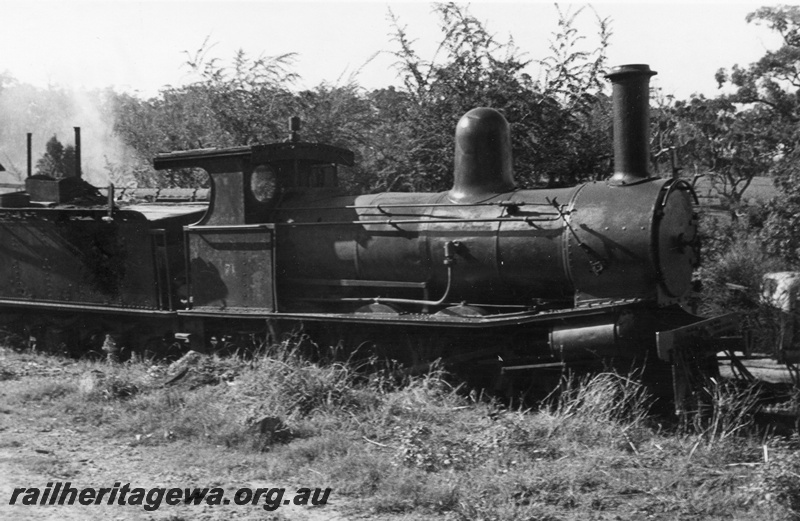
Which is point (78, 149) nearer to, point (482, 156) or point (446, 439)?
point (482, 156)

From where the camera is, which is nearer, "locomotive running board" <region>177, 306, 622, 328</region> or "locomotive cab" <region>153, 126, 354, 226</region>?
"locomotive running board" <region>177, 306, 622, 328</region>

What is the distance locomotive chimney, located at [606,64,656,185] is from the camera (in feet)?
24.1

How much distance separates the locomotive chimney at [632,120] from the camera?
7.33 metres

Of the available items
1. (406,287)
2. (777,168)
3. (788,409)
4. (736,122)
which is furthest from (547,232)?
(736,122)

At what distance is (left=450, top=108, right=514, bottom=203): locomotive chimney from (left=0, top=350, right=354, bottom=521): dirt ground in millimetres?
3444

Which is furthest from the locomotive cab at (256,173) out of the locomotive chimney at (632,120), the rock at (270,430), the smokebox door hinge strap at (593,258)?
the locomotive chimney at (632,120)

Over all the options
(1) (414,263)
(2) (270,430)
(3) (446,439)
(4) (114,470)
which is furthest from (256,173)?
(3) (446,439)

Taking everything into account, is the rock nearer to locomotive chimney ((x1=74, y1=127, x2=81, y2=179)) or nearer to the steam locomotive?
the steam locomotive

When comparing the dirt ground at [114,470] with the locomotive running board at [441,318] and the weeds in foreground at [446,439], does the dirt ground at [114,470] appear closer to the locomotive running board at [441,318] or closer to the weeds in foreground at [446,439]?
the weeds in foreground at [446,439]

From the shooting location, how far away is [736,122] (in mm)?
19031

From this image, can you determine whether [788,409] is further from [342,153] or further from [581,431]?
[342,153]

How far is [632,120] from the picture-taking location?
7.38 metres

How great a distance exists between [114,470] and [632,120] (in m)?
5.11

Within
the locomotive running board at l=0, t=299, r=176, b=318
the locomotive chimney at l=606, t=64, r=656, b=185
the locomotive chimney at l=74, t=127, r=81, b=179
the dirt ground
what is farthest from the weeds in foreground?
the locomotive chimney at l=74, t=127, r=81, b=179
